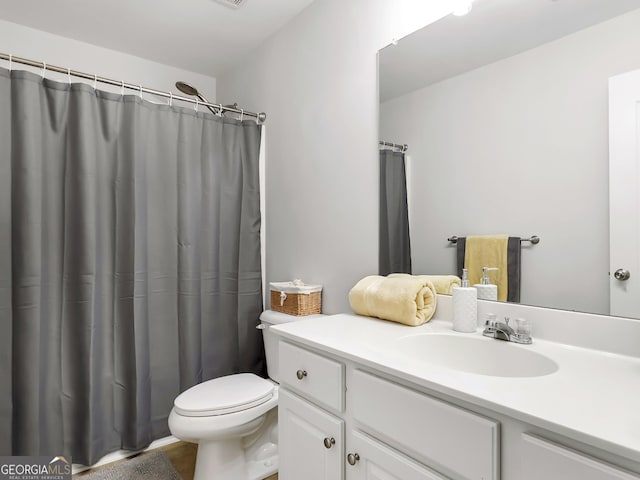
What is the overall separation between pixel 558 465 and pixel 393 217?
41.2 inches

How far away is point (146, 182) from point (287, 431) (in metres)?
1.42

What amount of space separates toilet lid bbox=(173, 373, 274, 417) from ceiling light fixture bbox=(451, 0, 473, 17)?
1698 millimetres

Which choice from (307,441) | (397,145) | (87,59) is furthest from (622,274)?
(87,59)

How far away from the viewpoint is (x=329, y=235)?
1.82m

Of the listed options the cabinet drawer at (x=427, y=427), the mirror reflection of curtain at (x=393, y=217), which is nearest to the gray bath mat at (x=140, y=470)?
the cabinet drawer at (x=427, y=427)

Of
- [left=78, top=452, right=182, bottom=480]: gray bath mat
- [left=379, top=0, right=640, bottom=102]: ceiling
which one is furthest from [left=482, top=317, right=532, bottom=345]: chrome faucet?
[left=78, top=452, right=182, bottom=480]: gray bath mat

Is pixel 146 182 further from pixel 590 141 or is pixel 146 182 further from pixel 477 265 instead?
pixel 590 141

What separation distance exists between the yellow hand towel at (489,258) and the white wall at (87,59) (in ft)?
7.22

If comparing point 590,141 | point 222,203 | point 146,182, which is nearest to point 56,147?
point 146,182

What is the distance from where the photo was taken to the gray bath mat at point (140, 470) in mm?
1719

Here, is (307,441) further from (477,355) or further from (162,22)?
Result: (162,22)

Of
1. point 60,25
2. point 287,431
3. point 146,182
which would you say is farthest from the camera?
point 60,25

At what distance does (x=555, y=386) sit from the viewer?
0.76m

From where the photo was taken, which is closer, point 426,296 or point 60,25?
point 426,296
